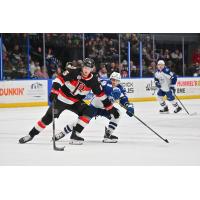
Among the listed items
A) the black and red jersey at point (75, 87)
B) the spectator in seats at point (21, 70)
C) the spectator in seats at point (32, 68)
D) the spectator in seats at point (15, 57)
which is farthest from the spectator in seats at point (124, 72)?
the black and red jersey at point (75, 87)

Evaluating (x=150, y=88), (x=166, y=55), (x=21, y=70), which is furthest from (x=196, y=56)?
(x=21, y=70)

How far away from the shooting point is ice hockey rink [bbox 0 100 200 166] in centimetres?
384

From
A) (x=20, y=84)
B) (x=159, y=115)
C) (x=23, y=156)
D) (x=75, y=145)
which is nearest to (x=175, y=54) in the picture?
(x=159, y=115)

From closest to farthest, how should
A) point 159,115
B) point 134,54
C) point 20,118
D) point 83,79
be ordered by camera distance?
point 83,79
point 20,118
point 159,115
point 134,54

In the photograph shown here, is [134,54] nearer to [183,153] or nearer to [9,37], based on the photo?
[9,37]

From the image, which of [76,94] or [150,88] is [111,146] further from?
[150,88]

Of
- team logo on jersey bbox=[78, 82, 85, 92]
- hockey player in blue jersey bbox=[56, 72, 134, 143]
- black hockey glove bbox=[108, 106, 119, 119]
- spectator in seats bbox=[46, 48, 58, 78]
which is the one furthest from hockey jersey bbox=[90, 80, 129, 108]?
spectator in seats bbox=[46, 48, 58, 78]

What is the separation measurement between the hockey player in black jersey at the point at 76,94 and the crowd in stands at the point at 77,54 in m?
0.76

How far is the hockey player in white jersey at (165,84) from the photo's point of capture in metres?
7.35

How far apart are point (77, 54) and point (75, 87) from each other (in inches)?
59.0

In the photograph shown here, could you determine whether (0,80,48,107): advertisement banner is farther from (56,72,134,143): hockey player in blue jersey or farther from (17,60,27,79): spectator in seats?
(56,72,134,143): hockey player in blue jersey

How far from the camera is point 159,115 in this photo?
6.99m

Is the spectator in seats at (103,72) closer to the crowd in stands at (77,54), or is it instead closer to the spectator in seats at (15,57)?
the crowd in stands at (77,54)

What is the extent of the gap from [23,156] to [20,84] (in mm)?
4087
